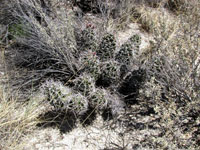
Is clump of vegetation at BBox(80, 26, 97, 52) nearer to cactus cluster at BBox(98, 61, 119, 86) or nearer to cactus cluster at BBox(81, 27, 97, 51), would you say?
cactus cluster at BBox(81, 27, 97, 51)

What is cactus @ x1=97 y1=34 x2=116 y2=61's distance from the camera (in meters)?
2.57

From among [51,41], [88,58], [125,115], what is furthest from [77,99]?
[51,41]

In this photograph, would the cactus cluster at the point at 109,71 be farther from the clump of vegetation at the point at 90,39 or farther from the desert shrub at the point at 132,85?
the clump of vegetation at the point at 90,39

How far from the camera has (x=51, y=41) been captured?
2.58m

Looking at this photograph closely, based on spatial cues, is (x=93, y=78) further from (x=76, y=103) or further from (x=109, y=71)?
(x=76, y=103)

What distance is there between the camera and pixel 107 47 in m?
2.58

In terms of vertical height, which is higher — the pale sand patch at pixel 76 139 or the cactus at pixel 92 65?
the cactus at pixel 92 65

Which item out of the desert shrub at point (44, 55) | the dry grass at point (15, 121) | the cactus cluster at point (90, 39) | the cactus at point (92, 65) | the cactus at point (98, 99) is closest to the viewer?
the dry grass at point (15, 121)

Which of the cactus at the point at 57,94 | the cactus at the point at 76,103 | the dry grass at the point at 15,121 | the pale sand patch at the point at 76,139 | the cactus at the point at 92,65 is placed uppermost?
the cactus at the point at 92,65

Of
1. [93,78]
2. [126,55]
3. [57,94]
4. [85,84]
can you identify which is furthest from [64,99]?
[126,55]

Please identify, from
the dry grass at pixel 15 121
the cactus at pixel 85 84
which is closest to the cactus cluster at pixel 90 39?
the cactus at pixel 85 84

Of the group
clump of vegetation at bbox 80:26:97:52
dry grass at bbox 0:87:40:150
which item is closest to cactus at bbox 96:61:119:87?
clump of vegetation at bbox 80:26:97:52

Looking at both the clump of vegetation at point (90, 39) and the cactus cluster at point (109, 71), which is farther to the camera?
the clump of vegetation at point (90, 39)

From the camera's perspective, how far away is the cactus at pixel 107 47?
8.44ft
